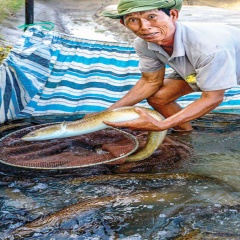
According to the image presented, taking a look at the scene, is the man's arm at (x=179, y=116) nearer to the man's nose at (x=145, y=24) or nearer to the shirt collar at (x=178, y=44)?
the shirt collar at (x=178, y=44)

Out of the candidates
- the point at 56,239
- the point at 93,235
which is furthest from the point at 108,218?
the point at 56,239

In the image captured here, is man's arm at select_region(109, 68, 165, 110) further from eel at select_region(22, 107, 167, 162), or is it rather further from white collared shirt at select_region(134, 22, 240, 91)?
eel at select_region(22, 107, 167, 162)

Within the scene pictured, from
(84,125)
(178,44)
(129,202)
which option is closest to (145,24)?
(178,44)

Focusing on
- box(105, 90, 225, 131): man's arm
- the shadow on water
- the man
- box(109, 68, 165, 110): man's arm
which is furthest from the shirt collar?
the shadow on water

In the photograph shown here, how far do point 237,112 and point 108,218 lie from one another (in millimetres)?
3340

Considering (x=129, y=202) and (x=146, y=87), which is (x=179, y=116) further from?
(x=146, y=87)

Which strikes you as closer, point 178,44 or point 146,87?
point 178,44

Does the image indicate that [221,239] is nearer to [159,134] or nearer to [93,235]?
[93,235]

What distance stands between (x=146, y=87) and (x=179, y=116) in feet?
3.96

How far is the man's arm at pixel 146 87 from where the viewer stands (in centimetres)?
547

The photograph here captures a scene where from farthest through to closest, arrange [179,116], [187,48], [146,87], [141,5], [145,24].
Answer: [146,87]
[187,48]
[179,116]
[145,24]
[141,5]

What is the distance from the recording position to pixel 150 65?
5.41 metres

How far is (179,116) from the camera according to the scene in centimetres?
443

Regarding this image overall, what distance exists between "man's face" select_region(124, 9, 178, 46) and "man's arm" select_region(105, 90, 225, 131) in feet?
2.15
